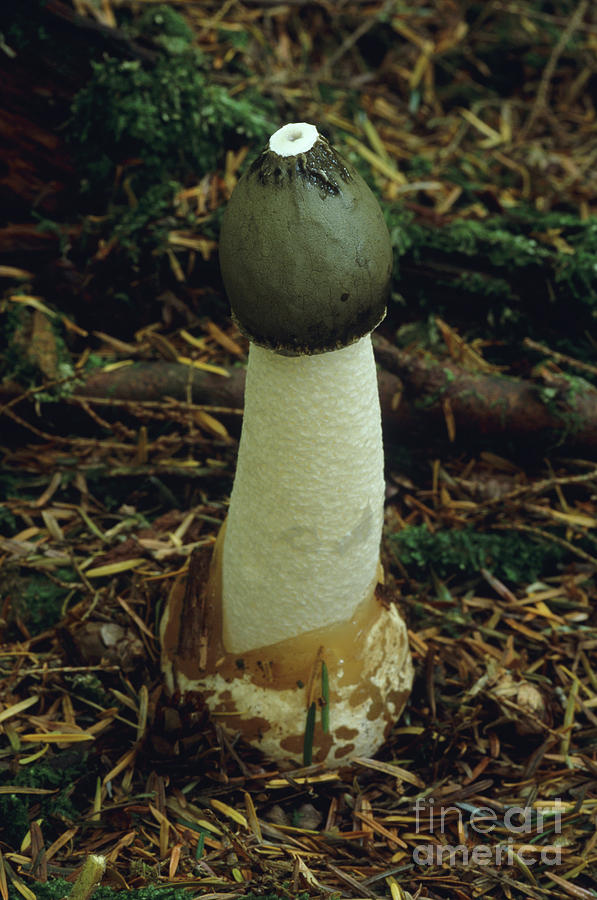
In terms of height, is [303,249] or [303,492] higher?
[303,249]

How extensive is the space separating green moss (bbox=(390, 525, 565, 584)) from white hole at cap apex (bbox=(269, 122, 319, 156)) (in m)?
1.68

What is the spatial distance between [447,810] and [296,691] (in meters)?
0.56

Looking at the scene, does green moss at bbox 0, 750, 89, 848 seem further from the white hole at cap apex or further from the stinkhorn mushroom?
the white hole at cap apex

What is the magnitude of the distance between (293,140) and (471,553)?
5.97ft

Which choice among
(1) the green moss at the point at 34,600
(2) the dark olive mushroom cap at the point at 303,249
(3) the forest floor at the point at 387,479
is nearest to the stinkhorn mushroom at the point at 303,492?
(2) the dark olive mushroom cap at the point at 303,249

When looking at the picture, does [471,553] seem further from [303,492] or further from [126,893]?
[126,893]

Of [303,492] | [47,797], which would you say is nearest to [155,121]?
[303,492]

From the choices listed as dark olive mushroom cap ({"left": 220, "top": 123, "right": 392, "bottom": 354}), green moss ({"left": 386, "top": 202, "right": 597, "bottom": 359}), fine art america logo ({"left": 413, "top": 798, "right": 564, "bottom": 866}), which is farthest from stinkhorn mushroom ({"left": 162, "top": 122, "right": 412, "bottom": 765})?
green moss ({"left": 386, "top": 202, "right": 597, "bottom": 359})

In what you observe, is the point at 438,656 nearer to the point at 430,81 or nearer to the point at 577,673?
the point at 577,673

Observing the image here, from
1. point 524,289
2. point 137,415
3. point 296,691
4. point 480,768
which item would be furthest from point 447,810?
point 524,289

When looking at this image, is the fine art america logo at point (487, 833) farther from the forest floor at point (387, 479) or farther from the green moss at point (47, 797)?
the green moss at point (47, 797)

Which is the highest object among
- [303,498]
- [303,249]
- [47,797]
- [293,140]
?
[293,140]

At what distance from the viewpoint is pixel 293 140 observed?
1771 mm

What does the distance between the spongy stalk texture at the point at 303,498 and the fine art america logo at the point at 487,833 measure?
645 mm
